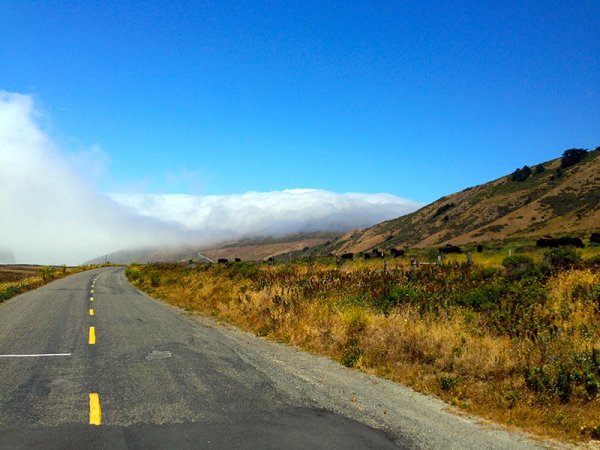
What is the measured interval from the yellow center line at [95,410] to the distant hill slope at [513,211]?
66618mm

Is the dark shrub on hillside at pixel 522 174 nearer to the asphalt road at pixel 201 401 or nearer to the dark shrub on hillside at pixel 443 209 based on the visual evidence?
the dark shrub on hillside at pixel 443 209

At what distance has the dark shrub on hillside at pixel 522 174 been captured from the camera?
116131 millimetres

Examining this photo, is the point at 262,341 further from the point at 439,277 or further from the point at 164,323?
the point at 439,277

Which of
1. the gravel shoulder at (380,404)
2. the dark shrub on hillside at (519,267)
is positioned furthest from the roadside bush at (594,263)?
the gravel shoulder at (380,404)

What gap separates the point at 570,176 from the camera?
3834 inches

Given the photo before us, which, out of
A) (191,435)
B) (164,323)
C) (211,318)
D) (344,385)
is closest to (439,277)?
(211,318)

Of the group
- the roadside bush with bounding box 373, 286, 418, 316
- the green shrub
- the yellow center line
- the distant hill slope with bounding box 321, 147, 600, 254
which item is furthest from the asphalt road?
the distant hill slope with bounding box 321, 147, 600, 254

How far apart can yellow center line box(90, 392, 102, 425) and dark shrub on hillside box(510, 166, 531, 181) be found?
124m

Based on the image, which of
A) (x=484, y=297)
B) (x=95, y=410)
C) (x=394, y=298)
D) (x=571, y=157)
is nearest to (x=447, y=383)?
(x=95, y=410)

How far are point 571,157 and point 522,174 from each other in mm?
11809

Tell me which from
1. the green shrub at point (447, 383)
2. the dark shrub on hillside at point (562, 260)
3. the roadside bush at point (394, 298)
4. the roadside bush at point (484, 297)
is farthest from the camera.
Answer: the dark shrub on hillside at point (562, 260)

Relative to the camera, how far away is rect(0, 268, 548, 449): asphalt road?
18.4 ft

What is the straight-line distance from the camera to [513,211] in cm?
9519

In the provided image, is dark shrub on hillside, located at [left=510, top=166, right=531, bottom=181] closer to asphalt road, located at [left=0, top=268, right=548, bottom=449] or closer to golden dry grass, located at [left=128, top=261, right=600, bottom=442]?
golden dry grass, located at [left=128, top=261, right=600, bottom=442]
